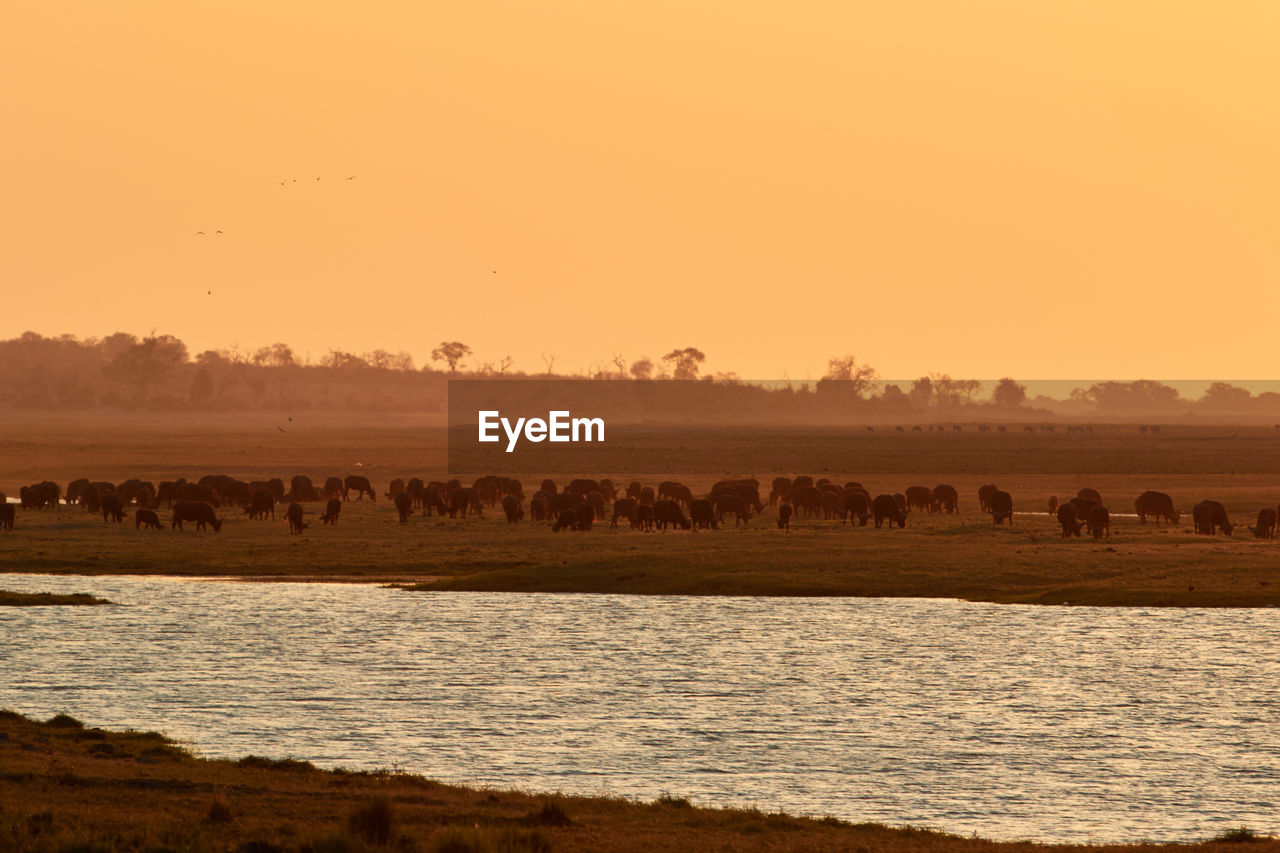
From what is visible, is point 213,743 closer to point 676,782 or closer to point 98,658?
point 676,782

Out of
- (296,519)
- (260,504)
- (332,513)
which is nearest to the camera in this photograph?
(296,519)

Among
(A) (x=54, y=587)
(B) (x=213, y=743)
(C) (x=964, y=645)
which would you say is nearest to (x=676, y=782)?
(B) (x=213, y=743)

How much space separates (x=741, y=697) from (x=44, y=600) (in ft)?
69.0

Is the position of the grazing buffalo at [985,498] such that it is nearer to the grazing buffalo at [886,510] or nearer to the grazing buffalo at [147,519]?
the grazing buffalo at [886,510]

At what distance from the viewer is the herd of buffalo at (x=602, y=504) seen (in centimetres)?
6150

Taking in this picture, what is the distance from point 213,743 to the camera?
2394cm

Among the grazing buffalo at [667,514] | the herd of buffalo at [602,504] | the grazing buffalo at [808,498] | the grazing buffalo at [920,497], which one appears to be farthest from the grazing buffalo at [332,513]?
the grazing buffalo at [920,497]

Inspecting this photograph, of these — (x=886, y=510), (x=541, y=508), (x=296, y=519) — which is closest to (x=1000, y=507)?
(x=886, y=510)

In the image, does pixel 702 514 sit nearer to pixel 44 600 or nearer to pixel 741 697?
pixel 44 600

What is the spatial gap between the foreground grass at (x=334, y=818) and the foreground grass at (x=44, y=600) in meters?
19.3

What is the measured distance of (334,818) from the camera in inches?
723

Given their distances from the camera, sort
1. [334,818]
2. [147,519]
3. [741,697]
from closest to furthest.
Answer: [334,818] → [741,697] → [147,519]

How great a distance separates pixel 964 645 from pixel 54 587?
25.5 m

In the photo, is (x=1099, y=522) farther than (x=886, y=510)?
No
